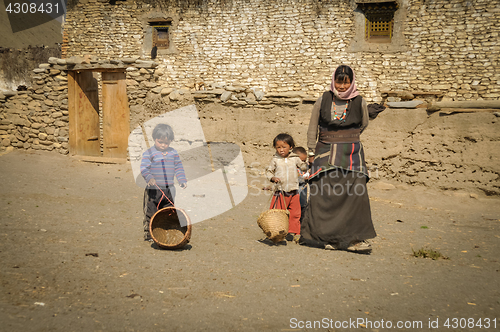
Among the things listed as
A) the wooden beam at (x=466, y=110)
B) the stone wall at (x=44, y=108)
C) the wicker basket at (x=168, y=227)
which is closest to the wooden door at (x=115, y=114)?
the stone wall at (x=44, y=108)

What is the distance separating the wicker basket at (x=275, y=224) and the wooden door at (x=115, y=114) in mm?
6108

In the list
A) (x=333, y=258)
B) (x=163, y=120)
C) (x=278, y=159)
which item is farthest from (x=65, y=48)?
(x=333, y=258)

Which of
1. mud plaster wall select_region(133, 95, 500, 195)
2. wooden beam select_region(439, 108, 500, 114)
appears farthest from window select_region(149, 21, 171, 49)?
wooden beam select_region(439, 108, 500, 114)

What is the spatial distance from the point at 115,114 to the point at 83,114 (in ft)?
2.93

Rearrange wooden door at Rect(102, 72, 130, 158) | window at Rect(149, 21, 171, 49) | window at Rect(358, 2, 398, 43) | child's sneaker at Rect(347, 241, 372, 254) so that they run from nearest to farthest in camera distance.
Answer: child's sneaker at Rect(347, 241, 372, 254)
wooden door at Rect(102, 72, 130, 158)
window at Rect(358, 2, 398, 43)
window at Rect(149, 21, 171, 49)

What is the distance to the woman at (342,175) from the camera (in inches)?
156

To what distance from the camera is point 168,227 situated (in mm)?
4137

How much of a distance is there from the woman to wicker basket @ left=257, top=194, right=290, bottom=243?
12.3 inches

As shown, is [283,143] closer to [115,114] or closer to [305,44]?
[115,114]

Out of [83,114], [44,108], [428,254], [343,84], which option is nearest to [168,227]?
[343,84]

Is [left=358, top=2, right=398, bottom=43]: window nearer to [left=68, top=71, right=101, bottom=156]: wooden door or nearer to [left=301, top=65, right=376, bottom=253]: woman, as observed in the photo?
[left=68, top=71, right=101, bottom=156]: wooden door

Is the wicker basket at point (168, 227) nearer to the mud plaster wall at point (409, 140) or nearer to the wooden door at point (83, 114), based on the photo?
the mud plaster wall at point (409, 140)

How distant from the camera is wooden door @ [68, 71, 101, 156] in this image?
9.41 metres

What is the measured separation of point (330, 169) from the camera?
4055 mm
